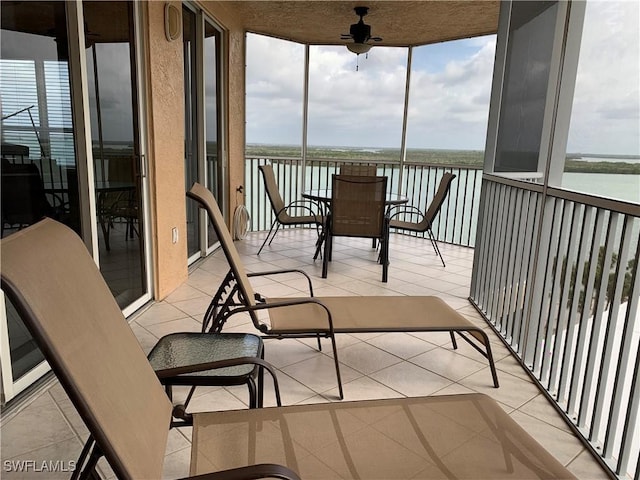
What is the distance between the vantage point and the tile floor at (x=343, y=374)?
5.99ft

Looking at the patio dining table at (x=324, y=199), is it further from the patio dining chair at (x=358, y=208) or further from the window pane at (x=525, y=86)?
the window pane at (x=525, y=86)

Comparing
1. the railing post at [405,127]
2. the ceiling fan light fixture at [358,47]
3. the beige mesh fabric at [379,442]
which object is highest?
the ceiling fan light fixture at [358,47]

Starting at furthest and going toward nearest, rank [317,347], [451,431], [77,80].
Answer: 1. [317,347]
2. [77,80]
3. [451,431]

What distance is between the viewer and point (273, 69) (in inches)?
259

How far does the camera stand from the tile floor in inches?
71.9

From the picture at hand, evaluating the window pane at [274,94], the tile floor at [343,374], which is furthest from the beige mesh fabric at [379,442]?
the window pane at [274,94]

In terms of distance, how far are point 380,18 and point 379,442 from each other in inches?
204

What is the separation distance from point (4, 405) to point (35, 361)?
29 centimetres

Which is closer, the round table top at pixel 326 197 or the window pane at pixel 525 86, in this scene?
the window pane at pixel 525 86

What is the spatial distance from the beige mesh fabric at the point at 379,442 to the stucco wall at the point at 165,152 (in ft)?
7.53

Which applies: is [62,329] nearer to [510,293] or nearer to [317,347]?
[317,347]

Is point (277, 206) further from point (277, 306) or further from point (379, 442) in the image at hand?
point (379, 442)

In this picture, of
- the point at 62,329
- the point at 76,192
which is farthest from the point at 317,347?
the point at 62,329

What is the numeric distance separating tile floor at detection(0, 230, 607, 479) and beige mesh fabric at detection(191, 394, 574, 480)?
1.71 feet
